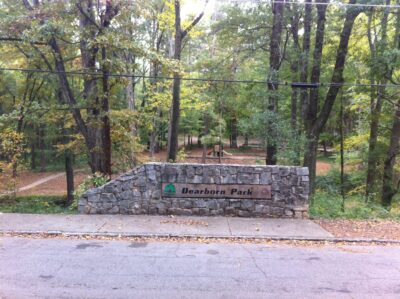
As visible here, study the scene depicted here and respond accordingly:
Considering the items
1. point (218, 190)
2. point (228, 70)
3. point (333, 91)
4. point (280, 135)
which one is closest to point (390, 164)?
point (333, 91)

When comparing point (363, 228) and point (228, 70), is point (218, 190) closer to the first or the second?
point (363, 228)

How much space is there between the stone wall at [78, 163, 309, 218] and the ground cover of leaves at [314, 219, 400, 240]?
2.69 feet

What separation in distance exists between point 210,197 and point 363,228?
3.74m

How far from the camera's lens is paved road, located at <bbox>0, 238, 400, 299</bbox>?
15.6ft

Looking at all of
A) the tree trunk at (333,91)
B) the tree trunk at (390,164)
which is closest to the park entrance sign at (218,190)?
the tree trunk at (333,91)

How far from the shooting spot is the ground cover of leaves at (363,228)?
7688mm

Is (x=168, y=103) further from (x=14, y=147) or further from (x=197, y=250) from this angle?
(x=197, y=250)

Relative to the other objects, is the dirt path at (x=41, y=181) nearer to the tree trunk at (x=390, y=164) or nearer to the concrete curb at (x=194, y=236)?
the concrete curb at (x=194, y=236)

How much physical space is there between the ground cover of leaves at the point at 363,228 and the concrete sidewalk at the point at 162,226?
0.32 m

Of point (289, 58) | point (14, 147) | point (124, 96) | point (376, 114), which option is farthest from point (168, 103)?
point (376, 114)

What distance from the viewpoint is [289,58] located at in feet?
47.7

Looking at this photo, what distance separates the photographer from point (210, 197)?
9094mm

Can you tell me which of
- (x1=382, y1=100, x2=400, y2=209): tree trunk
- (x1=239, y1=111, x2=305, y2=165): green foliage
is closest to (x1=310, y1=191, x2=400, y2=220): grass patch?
(x1=239, y1=111, x2=305, y2=165): green foliage

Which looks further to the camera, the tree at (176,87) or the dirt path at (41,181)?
the dirt path at (41,181)
